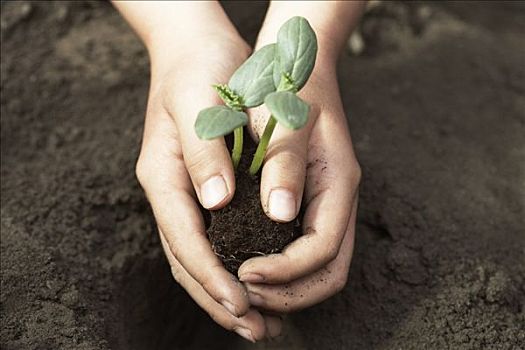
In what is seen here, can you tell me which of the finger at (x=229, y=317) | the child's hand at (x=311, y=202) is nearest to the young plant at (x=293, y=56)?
the child's hand at (x=311, y=202)

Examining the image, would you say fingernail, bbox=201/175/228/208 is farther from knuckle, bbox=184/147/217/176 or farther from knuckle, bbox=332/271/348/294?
knuckle, bbox=332/271/348/294

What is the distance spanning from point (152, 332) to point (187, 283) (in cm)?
28

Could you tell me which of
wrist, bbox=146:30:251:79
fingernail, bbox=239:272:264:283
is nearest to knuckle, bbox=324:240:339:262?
fingernail, bbox=239:272:264:283

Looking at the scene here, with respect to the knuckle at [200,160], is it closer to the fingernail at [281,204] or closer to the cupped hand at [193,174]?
the cupped hand at [193,174]

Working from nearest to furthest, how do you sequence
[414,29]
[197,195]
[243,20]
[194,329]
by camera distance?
[197,195] < [194,329] < [243,20] < [414,29]

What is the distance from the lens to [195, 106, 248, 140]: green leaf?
3.39 ft

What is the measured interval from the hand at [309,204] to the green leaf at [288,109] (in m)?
0.17

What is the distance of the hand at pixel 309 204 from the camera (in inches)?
45.4

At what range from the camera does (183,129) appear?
1.25 m

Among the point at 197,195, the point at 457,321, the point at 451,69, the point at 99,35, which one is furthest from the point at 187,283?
the point at 451,69

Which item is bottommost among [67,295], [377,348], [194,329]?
[194,329]

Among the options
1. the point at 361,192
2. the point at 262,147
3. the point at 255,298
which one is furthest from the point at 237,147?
the point at 361,192

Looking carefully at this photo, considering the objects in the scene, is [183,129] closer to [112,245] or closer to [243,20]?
[112,245]

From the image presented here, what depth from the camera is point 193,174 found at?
119cm
